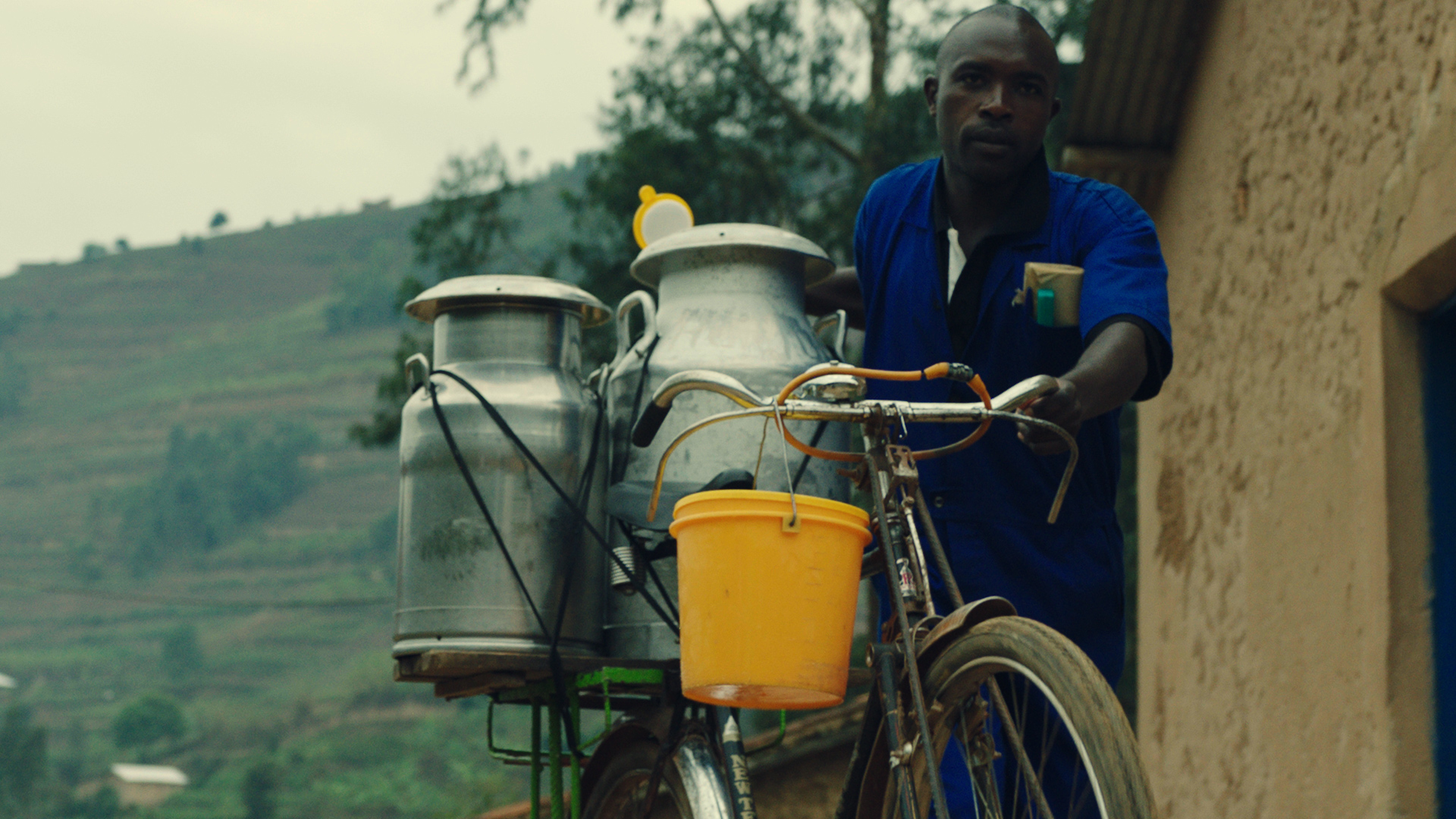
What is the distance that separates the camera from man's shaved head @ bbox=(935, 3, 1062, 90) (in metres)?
2.55

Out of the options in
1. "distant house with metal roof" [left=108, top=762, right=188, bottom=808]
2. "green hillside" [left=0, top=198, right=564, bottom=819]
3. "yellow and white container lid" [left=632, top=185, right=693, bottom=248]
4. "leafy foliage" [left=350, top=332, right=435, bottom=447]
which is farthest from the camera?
"green hillside" [left=0, top=198, right=564, bottom=819]

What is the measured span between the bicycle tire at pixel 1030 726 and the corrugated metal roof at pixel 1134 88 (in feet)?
13.3

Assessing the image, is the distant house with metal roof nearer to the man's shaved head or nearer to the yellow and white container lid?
the yellow and white container lid

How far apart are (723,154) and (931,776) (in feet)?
48.9

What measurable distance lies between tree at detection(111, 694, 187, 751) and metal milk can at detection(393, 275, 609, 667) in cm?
6184

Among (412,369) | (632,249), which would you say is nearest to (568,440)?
(412,369)

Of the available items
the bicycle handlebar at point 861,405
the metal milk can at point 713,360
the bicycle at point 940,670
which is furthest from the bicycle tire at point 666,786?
the bicycle handlebar at point 861,405

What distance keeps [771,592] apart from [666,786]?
3.11 feet

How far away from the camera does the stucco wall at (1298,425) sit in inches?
131

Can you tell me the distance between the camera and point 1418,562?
3316 millimetres

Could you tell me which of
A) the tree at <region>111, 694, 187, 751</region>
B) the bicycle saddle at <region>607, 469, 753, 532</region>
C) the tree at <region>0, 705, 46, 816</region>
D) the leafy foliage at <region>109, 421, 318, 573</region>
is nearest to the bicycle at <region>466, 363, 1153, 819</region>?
the bicycle saddle at <region>607, 469, 753, 532</region>

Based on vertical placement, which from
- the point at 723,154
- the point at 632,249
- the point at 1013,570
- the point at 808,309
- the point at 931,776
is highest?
the point at 723,154

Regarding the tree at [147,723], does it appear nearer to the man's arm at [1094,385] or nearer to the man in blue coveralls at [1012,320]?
the man in blue coveralls at [1012,320]

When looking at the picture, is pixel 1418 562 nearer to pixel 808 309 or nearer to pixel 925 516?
pixel 808 309
